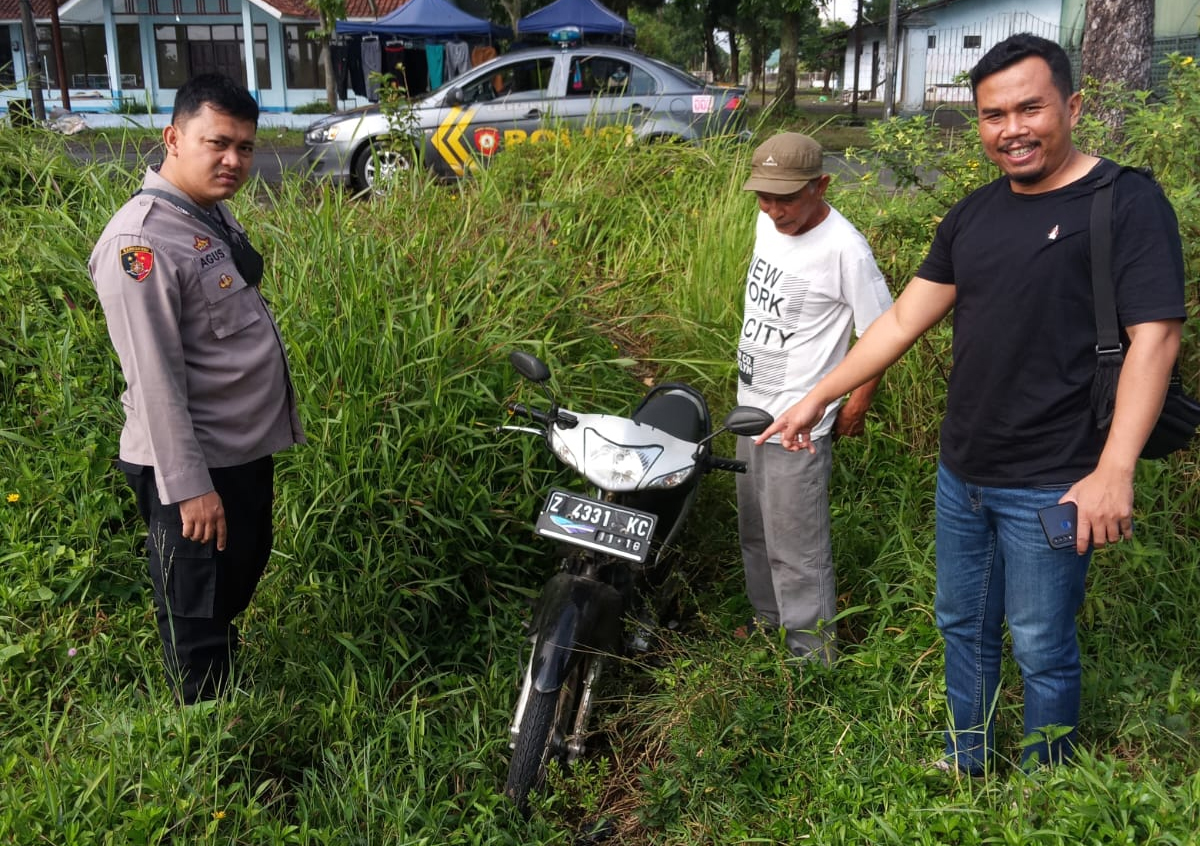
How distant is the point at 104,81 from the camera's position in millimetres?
29422

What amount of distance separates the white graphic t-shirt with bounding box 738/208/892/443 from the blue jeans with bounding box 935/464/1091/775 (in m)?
0.63

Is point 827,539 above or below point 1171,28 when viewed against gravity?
below

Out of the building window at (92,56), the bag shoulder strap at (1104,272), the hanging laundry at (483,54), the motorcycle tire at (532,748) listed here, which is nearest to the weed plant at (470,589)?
the motorcycle tire at (532,748)

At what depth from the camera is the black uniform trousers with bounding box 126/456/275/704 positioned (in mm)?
2705

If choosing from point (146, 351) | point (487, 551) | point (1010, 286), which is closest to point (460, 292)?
point (487, 551)

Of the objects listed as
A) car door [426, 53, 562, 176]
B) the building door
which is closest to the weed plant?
car door [426, 53, 562, 176]

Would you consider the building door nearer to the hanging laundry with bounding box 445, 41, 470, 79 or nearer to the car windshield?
the hanging laundry with bounding box 445, 41, 470, 79

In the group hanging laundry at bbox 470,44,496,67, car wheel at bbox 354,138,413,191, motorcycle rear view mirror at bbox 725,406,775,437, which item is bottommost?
motorcycle rear view mirror at bbox 725,406,775,437

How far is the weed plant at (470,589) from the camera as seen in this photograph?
103 inches

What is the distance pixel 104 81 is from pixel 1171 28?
86.1 ft

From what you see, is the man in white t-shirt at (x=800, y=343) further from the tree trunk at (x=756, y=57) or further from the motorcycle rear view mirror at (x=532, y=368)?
the tree trunk at (x=756, y=57)

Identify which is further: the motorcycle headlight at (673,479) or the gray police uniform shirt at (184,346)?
the motorcycle headlight at (673,479)

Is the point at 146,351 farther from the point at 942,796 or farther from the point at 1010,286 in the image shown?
the point at 942,796

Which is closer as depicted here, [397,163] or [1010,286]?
[1010,286]
